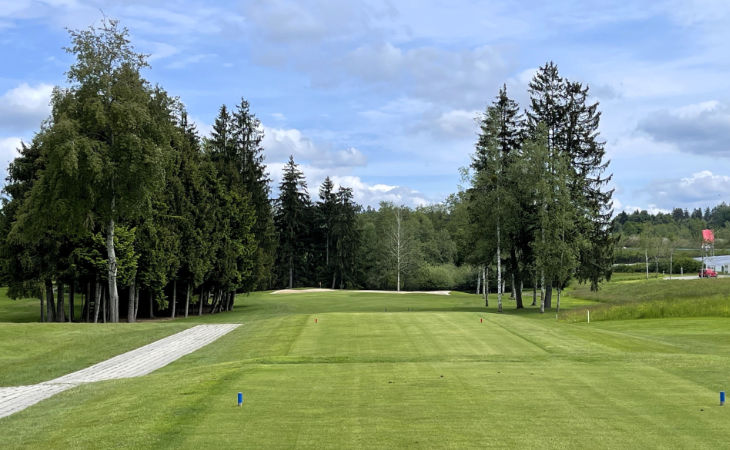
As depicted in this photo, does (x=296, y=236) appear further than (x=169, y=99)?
Yes

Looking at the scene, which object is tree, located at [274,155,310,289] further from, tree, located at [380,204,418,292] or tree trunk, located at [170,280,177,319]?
tree trunk, located at [170,280,177,319]

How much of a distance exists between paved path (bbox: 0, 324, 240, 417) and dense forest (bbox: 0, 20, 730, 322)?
10.1 metres

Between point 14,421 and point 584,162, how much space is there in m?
47.1

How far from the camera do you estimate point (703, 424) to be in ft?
31.0

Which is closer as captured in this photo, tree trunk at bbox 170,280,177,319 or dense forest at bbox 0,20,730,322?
dense forest at bbox 0,20,730,322

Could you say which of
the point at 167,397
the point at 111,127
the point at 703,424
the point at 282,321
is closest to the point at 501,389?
the point at 703,424

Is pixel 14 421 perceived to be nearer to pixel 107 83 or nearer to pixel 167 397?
pixel 167 397

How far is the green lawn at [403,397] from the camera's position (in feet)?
29.1

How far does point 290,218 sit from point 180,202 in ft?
155

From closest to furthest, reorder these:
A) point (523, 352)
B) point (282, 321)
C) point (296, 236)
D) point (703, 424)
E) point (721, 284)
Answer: point (703, 424) < point (523, 352) < point (282, 321) < point (721, 284) < point (296, 236)

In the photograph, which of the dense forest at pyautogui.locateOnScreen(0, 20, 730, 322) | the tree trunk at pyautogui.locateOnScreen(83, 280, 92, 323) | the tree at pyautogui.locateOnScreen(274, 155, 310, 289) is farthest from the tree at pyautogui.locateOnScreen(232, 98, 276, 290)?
the tree at pyautogui.locateOnScreen(274, 155, 310, 289)

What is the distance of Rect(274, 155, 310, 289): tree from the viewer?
298ft

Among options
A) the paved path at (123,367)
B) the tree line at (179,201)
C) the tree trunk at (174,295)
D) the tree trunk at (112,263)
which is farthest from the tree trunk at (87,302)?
the paved path at (123,367)

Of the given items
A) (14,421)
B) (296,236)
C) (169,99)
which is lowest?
(14,421)
